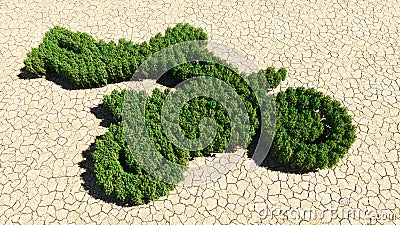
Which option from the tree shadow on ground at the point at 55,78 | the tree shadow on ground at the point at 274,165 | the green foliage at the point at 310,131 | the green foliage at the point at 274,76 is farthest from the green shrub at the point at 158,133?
the tree shadow on ground at the point at 55,78

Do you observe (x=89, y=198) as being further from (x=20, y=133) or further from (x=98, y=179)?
(x=20, y=133)

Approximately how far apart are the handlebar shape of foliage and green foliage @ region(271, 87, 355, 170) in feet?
18.1

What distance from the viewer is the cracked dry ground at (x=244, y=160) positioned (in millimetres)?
12391

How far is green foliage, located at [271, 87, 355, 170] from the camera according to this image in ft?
41.5

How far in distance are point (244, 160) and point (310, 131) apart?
257cm

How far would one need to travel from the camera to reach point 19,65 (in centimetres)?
1719

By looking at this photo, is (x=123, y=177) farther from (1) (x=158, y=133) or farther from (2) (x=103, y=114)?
(2) (x=103, y=114)

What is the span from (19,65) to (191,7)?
910cm

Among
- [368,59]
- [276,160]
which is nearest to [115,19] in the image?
[276,160]

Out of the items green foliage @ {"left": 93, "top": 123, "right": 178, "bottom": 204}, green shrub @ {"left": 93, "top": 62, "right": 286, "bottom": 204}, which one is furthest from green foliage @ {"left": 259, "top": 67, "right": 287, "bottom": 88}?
green foliage @ {"left": 93, "top": 123, "right": 178, "bottom": 204}

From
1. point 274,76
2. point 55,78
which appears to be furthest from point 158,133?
point 55,78

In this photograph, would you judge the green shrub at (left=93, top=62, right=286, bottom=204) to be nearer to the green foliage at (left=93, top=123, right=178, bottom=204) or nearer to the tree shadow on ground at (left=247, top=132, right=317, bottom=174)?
the green foliage at (left=93, top=123, right=178, bottom=204)

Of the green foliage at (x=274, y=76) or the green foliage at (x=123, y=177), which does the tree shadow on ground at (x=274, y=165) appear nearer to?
the green foliage at (x=274, y=76)

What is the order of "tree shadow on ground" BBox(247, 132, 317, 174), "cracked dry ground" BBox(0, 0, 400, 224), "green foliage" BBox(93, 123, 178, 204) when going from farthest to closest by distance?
1. "tree shadow on ground" BBox(247, 132, 317, 174)
2. "cracked dry ground" BBox(0, 0, 400, 224)
3. "green foliage" BBox(93, 123, 178, 204)
